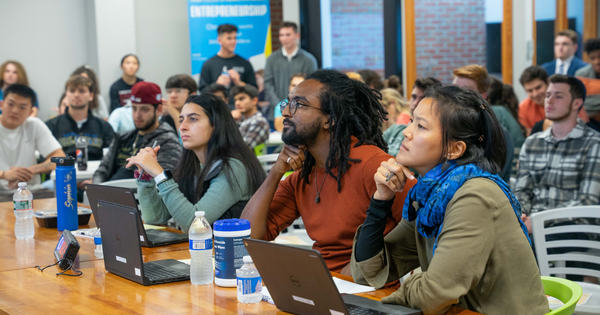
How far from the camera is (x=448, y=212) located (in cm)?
145

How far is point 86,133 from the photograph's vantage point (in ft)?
17.2

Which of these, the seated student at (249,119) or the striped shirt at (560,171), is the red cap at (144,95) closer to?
the seated student at (249,119)

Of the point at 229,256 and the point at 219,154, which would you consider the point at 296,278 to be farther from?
the point at 219,154

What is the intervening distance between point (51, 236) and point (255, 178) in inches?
34.6

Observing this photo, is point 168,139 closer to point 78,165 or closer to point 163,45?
point 78,165

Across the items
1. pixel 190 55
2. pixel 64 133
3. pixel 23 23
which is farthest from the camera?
pixel 190 55

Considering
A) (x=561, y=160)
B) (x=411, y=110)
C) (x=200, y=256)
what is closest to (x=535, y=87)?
(x=411, y=110)

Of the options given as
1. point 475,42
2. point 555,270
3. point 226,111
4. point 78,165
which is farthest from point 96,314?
point 475,42

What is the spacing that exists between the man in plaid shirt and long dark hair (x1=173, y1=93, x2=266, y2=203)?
157 cm

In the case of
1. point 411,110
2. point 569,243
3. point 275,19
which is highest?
point 275,19

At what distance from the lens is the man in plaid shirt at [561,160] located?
317 cm

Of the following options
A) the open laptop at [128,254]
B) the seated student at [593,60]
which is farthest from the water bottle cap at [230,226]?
the seated student at [593,60]

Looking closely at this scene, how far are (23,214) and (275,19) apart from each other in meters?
6.66

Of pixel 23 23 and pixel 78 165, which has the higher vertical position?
pixel 23 23
